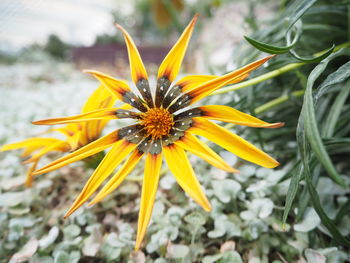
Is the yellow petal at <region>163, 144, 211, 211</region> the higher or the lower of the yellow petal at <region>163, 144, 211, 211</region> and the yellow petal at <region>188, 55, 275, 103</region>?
the lower

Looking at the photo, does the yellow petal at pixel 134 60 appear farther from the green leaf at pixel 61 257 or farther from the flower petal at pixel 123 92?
the green leaf at pixel 61 257

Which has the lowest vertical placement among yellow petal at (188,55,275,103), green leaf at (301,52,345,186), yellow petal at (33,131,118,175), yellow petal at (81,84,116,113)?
green leaf at (301,52,345,186)

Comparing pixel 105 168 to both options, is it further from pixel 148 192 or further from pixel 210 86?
pixel 210 86

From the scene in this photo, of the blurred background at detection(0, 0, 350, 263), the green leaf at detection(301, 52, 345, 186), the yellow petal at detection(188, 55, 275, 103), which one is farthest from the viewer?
the blurred background at detection(0, 0, 350, 263)

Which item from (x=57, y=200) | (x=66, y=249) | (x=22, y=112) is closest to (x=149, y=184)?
(x=66, y=249)

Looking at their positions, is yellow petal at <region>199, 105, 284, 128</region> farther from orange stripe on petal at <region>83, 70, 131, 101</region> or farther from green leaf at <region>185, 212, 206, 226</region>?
green leaf at <region>185, 212, 206, 226</region>

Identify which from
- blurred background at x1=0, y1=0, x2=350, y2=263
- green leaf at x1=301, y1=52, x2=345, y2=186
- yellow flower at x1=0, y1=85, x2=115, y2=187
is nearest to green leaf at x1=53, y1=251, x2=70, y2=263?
blurred background at x1=0, y1=0, x2=350, y2=263

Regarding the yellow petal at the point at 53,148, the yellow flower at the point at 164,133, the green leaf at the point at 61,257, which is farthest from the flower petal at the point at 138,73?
the green leaf at the point at 61,257

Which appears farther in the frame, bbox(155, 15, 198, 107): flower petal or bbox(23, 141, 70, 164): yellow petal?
bbox(23, 141, 70, 164): yellow petal
